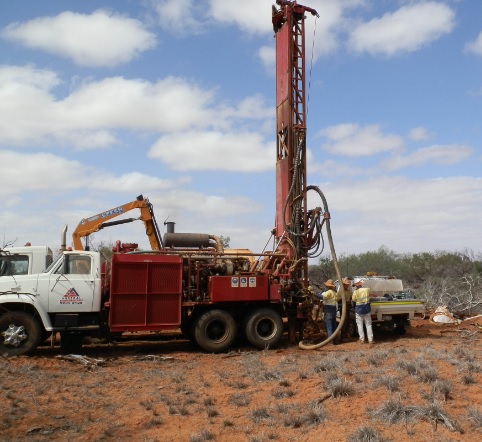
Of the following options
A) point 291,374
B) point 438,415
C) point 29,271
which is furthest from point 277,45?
point 438,415

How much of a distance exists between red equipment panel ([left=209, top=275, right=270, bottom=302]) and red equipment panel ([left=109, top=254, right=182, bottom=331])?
85 centimetres

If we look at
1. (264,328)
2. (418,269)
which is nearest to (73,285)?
(264,328)

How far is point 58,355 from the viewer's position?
36.1 feet

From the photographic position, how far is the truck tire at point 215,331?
12.0 meters

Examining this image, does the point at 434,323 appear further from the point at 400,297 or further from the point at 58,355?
the point at 58,355

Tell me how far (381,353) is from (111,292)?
5.86 meters

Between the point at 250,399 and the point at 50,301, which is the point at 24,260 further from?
the point at 250,399

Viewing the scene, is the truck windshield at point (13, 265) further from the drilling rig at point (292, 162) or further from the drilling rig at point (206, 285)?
the drilling rig at point (292, 162)

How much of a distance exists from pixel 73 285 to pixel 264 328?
4650 millimetres

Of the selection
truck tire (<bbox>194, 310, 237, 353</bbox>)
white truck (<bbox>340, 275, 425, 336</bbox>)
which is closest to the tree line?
white truck (<bbox>340, 275, 425, 336</bbox>)

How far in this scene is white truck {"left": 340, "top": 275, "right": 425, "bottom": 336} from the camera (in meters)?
13.4

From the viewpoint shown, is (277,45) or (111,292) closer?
(111,292)

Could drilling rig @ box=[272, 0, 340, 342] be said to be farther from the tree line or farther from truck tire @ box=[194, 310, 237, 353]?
the tree line

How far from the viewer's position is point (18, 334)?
10.7m
